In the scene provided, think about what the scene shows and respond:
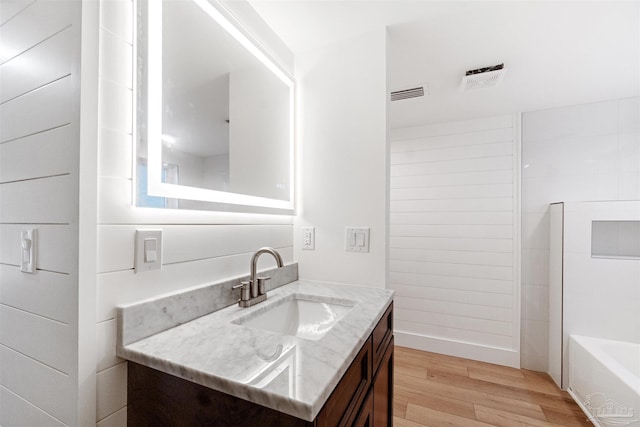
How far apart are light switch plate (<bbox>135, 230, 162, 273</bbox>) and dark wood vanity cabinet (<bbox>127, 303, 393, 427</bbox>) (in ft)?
0.88

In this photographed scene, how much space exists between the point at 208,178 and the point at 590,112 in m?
3.16

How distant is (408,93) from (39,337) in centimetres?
246

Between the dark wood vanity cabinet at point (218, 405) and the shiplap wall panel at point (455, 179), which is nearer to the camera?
the dark wood vanity cabinet at point (218, 405)

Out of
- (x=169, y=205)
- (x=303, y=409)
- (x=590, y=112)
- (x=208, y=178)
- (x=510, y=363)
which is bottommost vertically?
(x=510, y=363)

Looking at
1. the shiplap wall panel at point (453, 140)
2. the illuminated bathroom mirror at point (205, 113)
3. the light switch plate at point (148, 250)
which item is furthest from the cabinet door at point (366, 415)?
the shiplap wall panel at point (453, 140)

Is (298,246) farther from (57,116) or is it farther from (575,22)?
(575,22)

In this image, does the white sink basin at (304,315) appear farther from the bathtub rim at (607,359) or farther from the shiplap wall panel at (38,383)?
the bathtub rim at (607,359)

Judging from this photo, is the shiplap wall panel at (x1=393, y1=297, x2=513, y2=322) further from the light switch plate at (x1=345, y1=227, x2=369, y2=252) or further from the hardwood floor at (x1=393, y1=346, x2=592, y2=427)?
the light switch plate at (x1=345, y1=227, x2=369, y2=252)

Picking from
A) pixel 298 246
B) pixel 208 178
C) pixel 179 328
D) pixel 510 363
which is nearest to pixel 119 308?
pixel 179 328

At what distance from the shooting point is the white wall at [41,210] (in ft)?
2.22

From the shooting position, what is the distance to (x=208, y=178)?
1060 millimetres

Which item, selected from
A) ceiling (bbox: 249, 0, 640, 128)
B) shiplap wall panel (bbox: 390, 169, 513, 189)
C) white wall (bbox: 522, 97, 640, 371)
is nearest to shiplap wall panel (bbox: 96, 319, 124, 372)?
ceiling (bbox: 249, 0, 640, 128)

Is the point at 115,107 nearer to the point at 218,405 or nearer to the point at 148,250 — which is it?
the point at 148,250

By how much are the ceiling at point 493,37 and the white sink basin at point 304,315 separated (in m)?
1.35
